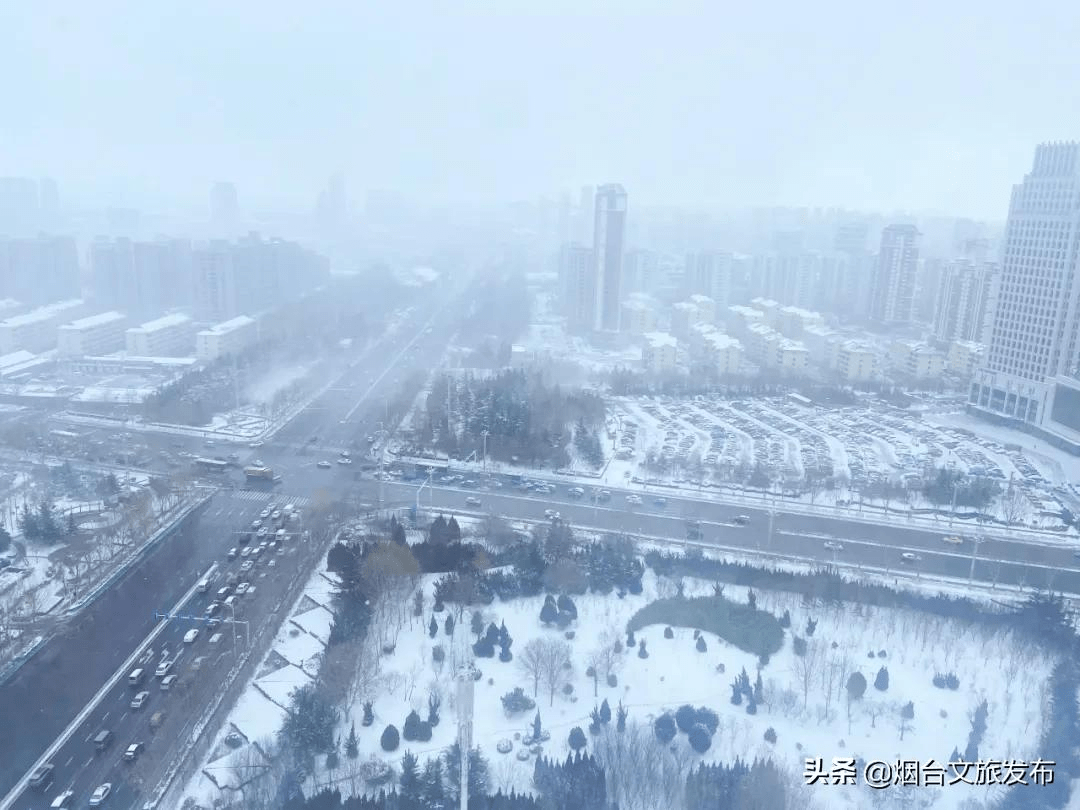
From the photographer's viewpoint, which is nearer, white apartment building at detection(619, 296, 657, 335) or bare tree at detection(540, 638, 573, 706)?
bare tree at detection(540, 638, 573, 706)

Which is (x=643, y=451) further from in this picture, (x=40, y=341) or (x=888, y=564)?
(x=40, y=341)

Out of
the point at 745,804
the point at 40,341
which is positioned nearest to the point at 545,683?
the point at 745,804

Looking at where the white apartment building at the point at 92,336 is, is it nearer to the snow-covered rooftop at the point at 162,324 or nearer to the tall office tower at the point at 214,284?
the snow-covered rooftop at the point at 162,324

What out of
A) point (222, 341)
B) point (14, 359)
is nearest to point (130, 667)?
point (222, 341)

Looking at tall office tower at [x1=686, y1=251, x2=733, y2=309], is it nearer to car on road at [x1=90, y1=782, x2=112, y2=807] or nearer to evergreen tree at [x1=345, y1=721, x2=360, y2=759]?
evergreen tree at [x1=345, y1=721, x2=360, y2=759]

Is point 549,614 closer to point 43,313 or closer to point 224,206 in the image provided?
point 43,313

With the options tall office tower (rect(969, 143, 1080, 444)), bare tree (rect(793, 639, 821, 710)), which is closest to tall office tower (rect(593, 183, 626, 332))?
tall office tower (rect(969, 143, 1080, 444))
